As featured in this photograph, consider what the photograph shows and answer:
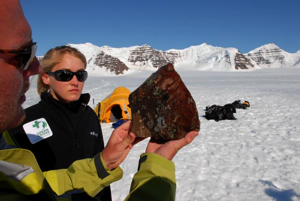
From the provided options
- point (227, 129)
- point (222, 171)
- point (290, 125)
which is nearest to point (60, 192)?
point (222, 171)

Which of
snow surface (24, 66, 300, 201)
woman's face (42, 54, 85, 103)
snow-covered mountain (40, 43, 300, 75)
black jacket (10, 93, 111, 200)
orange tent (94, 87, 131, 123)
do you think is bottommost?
snow surface (24, 66, 300, 201)

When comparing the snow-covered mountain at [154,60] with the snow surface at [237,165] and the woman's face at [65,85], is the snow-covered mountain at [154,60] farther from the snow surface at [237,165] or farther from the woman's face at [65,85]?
the woman's face at [65,85]

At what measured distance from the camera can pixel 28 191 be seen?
45.0 inches

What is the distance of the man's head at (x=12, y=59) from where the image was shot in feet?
3.57

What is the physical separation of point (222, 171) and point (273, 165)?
0.96 meters

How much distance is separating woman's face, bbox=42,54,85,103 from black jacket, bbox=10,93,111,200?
10cm

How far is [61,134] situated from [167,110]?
1067mm

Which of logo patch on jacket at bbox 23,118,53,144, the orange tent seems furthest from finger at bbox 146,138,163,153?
the orange tent

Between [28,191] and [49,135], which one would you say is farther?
[49,135]

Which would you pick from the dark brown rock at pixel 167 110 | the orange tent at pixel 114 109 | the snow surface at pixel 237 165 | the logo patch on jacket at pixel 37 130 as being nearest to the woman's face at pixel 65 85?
the logo patch on jacket at pixel 37 130

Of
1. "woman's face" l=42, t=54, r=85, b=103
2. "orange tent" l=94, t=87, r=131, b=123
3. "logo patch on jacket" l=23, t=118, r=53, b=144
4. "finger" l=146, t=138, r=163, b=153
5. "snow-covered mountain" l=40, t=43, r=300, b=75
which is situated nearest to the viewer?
"finger" l=146, t=138, r=163, b=153

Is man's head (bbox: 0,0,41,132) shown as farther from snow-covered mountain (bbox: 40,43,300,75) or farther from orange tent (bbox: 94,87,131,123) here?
snow-covered mountain (bbox: 40,43,300,75)

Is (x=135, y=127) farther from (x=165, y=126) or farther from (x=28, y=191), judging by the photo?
(x=28, y=191)

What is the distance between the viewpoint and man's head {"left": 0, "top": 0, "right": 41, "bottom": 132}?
3.57 ft
